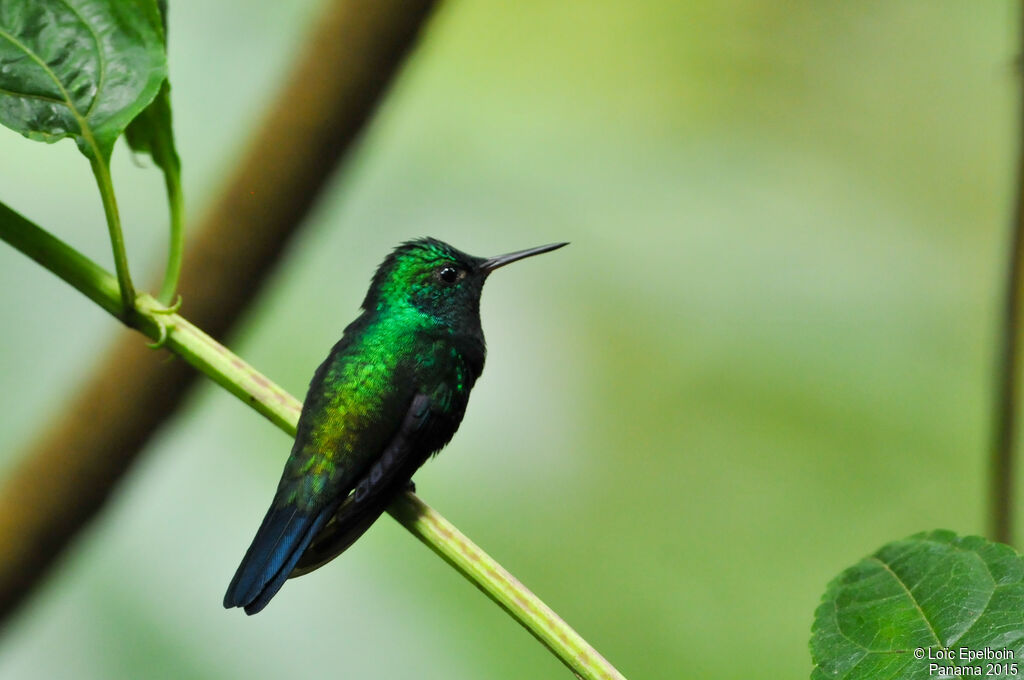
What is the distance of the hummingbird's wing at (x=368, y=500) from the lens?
160cm

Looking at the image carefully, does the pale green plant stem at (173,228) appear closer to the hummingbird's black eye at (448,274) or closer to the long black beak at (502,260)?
the long black beak at (502,260)

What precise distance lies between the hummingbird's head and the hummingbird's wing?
1.47 feet

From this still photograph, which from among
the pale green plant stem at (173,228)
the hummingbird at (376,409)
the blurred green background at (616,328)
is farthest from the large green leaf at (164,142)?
the blurred green background at (616,328)

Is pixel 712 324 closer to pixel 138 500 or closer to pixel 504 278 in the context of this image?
pixel 504 278

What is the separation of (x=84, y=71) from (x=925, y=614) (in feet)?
4.49

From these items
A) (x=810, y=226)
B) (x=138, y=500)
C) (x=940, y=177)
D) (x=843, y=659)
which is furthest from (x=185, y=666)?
(x=940, y=177)

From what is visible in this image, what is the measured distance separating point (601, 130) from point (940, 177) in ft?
5.29

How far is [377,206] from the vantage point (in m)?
4.04

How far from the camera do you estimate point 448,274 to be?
2.31m

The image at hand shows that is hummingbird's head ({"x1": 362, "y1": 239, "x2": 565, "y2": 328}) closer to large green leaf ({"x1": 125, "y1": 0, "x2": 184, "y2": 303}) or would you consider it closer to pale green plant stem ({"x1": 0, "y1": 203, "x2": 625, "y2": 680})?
large green leaf ({"x1": 125, "y1": 0, "x2": 184, "y2": 303})

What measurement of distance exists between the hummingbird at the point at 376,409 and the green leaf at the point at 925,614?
710 millimetres

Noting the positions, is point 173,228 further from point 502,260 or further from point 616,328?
point 616,328

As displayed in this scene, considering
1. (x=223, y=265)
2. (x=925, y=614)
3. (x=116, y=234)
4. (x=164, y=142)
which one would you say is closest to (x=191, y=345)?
(x=116, y=234)

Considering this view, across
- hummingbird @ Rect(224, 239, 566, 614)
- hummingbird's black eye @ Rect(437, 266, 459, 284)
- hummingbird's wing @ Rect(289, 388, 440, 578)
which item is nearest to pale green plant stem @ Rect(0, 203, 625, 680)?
hummingbird @ Rect(224, 239, 566, 614)
